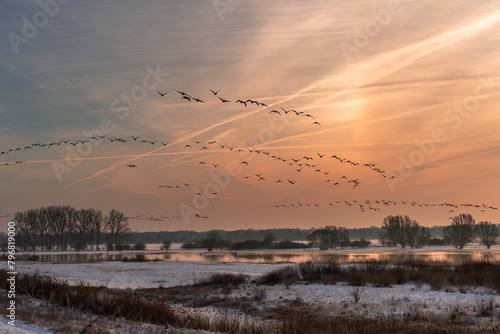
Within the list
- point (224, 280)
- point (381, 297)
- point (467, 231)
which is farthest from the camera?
point (467, 231)

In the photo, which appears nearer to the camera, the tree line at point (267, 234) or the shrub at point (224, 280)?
the shrub at point (224, 280)

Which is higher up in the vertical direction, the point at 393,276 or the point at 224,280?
the point at 393,276

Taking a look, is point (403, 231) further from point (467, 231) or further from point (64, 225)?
point (64, 225)

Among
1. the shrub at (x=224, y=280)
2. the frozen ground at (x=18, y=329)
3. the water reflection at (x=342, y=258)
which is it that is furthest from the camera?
the water reflection at (x=342, y=258)

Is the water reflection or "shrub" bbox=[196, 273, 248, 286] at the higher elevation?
"shrub" bbox=[196, 273, 248, 286]

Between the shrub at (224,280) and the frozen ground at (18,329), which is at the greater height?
the frozen ground at (18,329)

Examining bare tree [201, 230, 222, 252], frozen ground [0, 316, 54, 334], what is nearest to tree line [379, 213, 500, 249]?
bare tree [201, 230, 222, 252]

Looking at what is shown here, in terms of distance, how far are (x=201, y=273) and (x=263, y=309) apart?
2155 cm

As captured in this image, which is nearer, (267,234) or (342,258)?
(342,258)

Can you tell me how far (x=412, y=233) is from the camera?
128m

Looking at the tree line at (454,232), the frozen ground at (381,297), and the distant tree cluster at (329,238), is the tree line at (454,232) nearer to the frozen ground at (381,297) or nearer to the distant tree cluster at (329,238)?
the distant tree cluster at (329,238)

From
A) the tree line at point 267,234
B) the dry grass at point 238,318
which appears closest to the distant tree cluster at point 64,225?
the tree line at point 267,234

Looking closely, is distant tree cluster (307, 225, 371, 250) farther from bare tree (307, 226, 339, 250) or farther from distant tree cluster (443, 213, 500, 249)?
distant tree cluster (443, 213, 500, 249)

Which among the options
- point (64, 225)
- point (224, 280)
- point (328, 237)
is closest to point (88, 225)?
point (64, 225)
